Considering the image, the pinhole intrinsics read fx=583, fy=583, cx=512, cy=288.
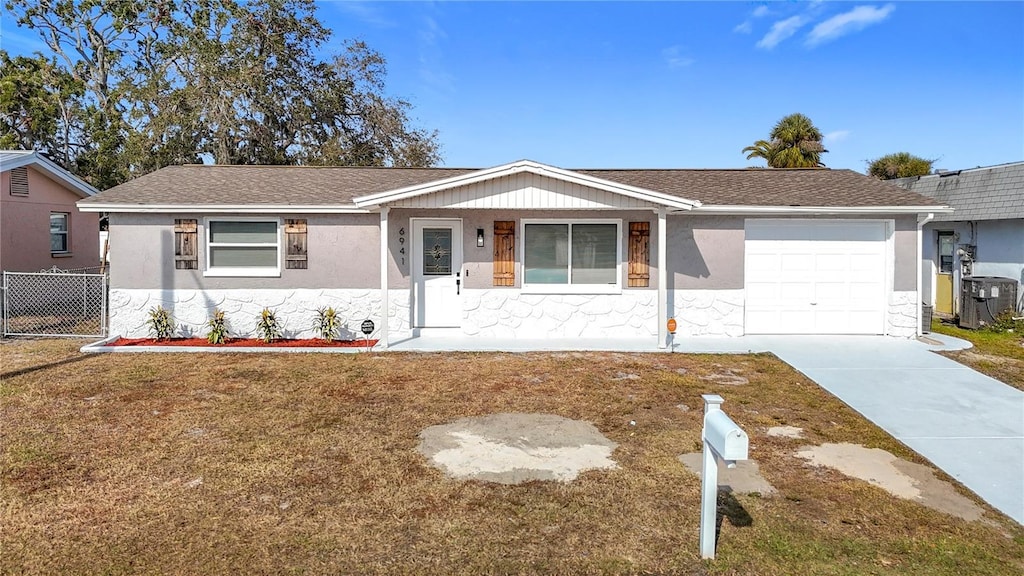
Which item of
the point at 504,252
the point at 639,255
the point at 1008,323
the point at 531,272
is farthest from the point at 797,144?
the point at 504,252

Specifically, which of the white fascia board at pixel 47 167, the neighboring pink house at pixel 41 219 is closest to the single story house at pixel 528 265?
the white fascia board at pixel 47 167

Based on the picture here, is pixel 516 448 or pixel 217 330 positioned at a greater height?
pixel 217 330

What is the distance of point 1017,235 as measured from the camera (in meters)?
12.9

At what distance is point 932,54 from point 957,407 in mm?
10753

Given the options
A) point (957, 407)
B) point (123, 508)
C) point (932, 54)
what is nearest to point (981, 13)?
point (932, 54)

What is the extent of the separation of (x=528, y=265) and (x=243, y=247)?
16.9 feet

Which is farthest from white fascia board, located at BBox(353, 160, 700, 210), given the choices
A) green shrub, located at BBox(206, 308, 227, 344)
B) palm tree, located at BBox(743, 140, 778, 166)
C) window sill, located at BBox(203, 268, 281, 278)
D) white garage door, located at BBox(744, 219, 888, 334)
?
palm tree, located at BBox(743, 140, 778, 166)

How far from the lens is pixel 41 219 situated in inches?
579

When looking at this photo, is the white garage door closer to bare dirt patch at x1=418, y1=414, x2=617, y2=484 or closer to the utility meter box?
bare dirt patch at x1=418, y1=414, x2=617, y2=484

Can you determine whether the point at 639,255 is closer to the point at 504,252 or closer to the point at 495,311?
the point at 504,252

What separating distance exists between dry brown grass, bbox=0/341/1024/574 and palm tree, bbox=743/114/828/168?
17.9m

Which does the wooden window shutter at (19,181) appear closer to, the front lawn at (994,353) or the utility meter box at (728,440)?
the utility meter box at (728,440)

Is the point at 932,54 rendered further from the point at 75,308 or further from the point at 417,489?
the point at 75,308

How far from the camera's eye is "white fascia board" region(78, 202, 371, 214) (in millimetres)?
10047
